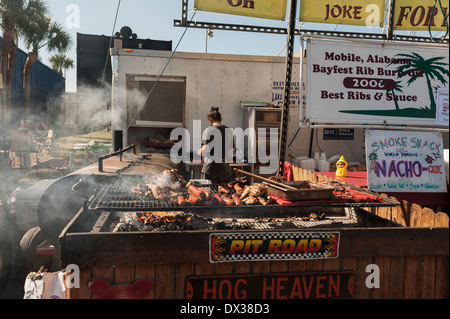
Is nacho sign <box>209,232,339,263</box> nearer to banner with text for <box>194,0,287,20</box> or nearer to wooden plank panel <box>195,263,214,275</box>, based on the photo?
wooden plank panel <box>195,263,214,275</box>

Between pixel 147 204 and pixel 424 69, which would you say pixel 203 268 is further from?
pixel 424 69

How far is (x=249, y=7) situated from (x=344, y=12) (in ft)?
5.50

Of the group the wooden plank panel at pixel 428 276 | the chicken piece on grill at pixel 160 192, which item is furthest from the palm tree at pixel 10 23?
the wooden plank panel at pixel 428 276

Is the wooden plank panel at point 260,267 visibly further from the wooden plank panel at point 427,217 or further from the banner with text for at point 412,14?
the banner with text for at point 412,14

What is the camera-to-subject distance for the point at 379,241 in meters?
3.13

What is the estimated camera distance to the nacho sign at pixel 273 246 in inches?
115

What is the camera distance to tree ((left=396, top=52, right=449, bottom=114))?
4789 millimetres

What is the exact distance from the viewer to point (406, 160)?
445 centimetres

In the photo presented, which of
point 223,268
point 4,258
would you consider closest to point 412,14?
point 223,268

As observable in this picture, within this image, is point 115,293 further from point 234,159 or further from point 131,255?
point 234,159

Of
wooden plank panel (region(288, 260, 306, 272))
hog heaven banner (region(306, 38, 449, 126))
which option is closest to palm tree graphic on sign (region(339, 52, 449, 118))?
hog heaven banner (region(306, 38, 449, 126))
